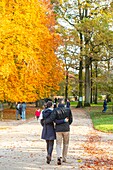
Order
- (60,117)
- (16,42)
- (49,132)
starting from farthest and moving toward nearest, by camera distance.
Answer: (16,42) < (49,132) < (60,117)

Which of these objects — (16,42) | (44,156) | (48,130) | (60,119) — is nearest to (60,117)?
(60,119)

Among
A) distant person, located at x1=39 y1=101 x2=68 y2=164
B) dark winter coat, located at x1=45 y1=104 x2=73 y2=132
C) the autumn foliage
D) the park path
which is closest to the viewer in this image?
the park path

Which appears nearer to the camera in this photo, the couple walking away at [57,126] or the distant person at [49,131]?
the couple walking away at [57,126]

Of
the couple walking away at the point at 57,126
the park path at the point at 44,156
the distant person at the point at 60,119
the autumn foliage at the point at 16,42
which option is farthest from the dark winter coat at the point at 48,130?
the autumn foliage at the point at 16,42

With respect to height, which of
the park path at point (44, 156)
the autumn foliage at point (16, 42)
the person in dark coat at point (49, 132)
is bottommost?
the park path at point (44, 156)

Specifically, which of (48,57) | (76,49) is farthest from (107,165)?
(76,49)

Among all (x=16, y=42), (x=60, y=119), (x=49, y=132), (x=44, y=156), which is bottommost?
(x=44, y=156)

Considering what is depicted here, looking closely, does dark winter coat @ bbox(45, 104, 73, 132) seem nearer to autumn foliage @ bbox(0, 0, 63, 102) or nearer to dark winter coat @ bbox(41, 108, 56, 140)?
dark winter coat @ bbox(41, 108, 56, 140)

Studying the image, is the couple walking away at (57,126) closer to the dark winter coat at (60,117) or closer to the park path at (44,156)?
the dark winter coat at (60,117)

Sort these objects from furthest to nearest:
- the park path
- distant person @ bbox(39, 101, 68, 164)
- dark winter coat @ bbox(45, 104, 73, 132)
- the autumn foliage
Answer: the autumn foliage
distant person @ bbox(39, 101, 68, 164)
dark winter coat @ bbox(45, 104, 73, 132)
the park path

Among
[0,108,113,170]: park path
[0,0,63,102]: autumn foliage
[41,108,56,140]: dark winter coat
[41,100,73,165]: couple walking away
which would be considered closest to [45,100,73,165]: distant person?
[41,100,73,165]: couple walking away

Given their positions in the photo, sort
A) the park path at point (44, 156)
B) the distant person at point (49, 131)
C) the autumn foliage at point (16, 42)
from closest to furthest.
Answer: the park path at point (44, 156)
the distant person at point (49, 131)
the autumn foliage at point (16, 42)

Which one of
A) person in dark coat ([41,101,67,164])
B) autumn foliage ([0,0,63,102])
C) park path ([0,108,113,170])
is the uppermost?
autumn foliage ([0,0,63,102])

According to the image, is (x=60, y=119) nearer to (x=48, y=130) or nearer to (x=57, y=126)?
(x=57, y=126)
